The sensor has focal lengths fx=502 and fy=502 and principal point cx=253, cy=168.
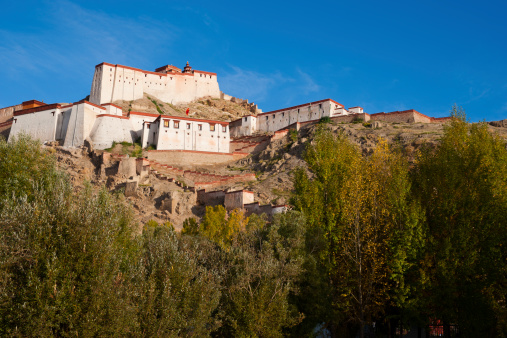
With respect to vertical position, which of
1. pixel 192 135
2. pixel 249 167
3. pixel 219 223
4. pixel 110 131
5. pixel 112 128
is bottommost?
pixel 219 223

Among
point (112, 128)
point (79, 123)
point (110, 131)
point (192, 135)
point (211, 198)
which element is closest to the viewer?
point (211, 198)

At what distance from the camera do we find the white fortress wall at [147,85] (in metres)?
83.6

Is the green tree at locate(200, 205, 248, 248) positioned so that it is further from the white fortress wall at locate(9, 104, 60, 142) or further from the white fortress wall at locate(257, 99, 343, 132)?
the white fortress wall at locate(9, 104, 60, 142)

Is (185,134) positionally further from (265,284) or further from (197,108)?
(265,284)

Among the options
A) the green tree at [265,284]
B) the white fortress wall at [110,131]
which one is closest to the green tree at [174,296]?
the green tree at [265,284]

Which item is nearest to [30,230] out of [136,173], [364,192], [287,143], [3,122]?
[364,192]

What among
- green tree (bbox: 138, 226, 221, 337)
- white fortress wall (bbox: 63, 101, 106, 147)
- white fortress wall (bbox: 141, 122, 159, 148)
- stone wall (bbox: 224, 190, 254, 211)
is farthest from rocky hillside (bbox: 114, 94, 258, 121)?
green tree (bbox: 138, 226, 221, 337)

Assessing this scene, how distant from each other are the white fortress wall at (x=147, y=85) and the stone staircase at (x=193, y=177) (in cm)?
3133

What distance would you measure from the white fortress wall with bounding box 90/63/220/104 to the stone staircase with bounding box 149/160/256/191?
103ft

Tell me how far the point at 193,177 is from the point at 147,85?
38.8 meters

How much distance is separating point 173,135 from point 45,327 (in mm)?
52804

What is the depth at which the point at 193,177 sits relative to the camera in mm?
56344

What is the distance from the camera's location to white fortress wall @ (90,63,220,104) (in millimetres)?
83625

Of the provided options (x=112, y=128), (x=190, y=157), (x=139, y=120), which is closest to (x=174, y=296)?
(x=190, y=157)
